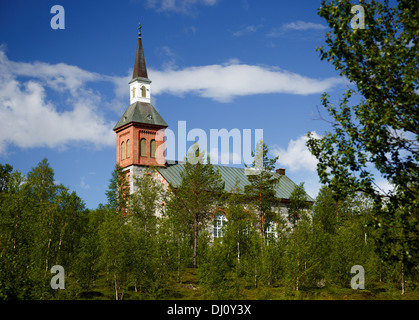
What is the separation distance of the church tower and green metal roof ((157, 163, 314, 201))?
2.02m

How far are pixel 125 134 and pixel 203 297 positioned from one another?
40.0 metres

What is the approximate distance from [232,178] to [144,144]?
13.5 m

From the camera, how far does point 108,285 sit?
4022 centimetres

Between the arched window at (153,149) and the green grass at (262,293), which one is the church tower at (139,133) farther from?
the green grass at (262,293)

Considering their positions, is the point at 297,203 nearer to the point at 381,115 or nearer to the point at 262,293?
the point at 262,293

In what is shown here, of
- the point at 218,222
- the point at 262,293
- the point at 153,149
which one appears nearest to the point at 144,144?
the point at 153,149

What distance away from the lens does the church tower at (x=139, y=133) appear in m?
65.2

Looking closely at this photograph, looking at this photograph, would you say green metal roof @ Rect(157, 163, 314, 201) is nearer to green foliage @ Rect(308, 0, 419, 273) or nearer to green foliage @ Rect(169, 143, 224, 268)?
green foliage @ Rect(169, 143, 224, 268)

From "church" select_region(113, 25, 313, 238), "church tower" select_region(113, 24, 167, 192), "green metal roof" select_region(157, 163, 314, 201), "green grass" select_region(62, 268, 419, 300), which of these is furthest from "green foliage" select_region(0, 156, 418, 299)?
"church tower" select_region(113, 24, 167, 192)

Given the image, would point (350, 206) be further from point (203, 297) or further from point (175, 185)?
point (203, 297)

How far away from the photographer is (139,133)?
217ft

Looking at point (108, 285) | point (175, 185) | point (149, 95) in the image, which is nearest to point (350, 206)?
point (175, 185)

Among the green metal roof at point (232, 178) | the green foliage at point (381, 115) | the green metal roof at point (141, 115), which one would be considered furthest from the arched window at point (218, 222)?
the green foliage at point (381, 115)

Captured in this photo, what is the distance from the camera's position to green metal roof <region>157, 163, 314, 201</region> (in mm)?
63469
